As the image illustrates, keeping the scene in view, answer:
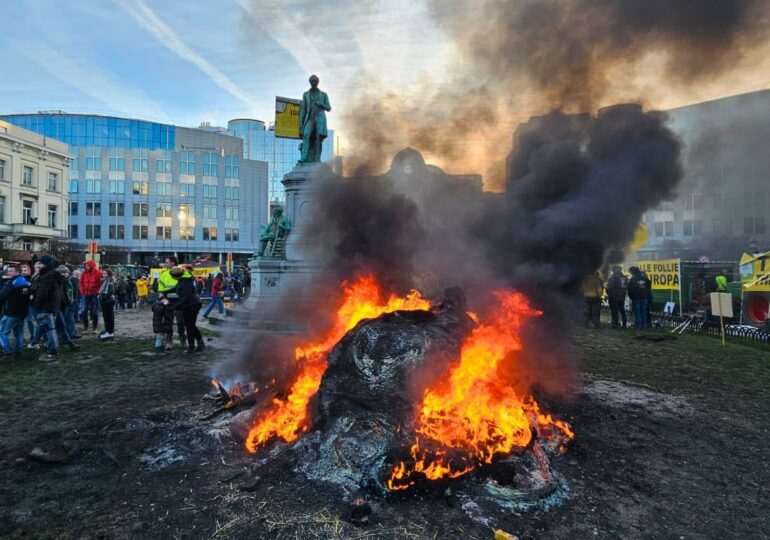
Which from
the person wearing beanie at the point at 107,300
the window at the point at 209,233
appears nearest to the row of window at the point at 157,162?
the window at the point at 209,233

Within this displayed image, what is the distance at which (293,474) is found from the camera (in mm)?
4160

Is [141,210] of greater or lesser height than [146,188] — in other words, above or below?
below

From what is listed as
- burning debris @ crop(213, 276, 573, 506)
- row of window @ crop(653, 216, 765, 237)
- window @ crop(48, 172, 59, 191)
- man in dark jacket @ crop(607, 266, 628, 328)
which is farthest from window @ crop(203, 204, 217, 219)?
burning debris @ crop(213, 276, 573, 506)

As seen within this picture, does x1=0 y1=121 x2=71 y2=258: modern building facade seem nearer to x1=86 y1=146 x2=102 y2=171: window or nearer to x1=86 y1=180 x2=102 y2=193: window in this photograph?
x1=86 y1=180 x2=102 y2=193: window

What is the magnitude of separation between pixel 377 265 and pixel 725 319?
15.0 metres

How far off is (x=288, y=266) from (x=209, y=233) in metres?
58.2

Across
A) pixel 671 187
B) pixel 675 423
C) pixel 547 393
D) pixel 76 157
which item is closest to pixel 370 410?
pixel 547 393

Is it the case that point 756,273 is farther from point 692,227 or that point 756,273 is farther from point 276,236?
point 692,227

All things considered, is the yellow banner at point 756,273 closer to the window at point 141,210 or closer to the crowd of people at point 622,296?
the crowd of people at point 622,296

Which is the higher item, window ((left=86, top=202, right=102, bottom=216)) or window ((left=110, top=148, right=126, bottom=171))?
window ((left=110, top=148, right=126, bottom=171))

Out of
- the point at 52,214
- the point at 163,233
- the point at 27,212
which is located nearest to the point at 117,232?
the point at 163,233

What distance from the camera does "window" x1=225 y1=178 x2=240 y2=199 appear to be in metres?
68.4

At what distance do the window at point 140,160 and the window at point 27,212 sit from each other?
2167 cm

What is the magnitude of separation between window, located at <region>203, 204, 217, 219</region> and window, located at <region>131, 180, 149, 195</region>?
8610 mm
